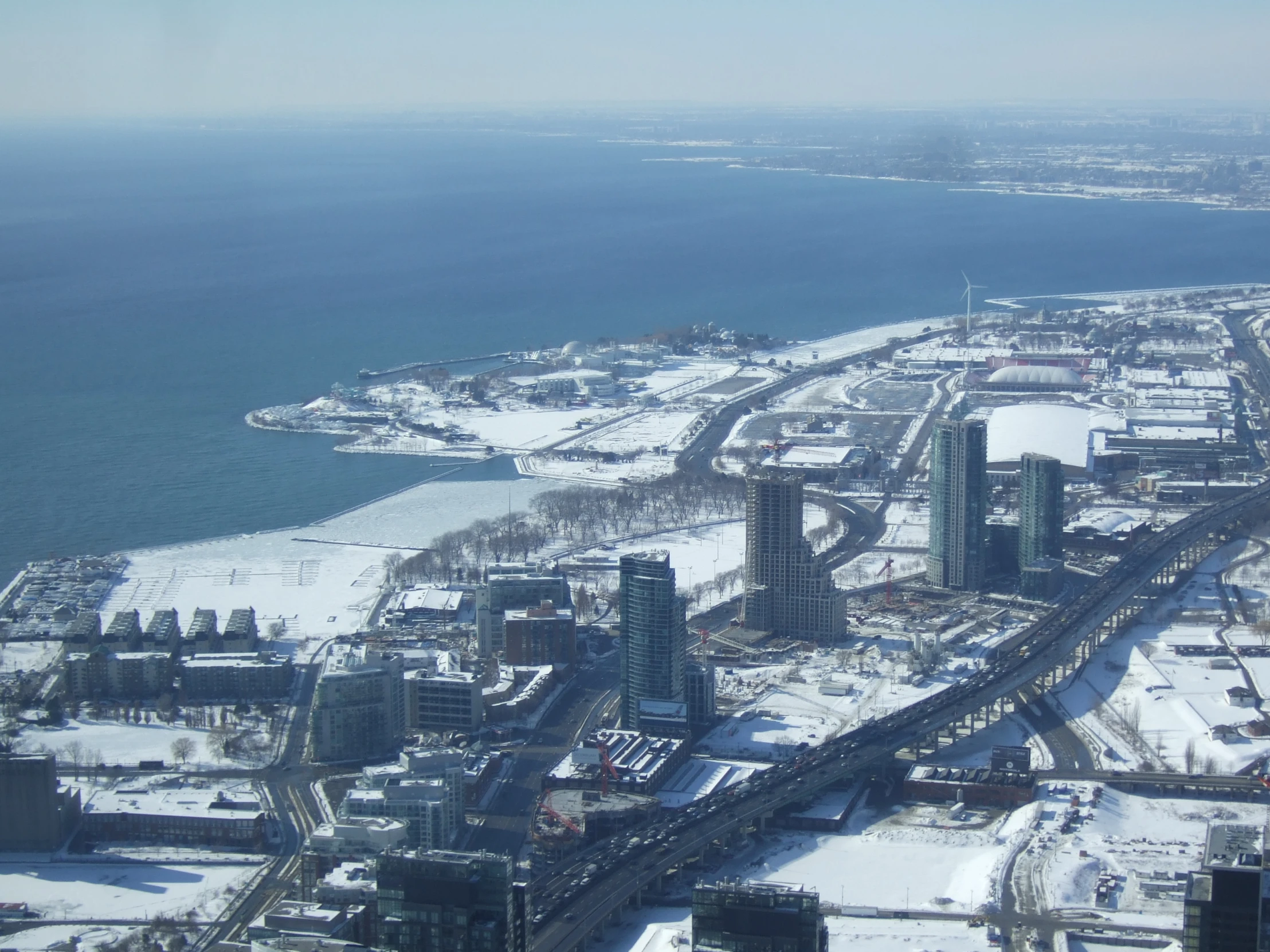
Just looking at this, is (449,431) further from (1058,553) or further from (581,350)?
(1058,553)

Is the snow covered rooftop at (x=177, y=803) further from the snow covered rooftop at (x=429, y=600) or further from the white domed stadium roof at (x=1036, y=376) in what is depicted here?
the white domed stadium roof at (x=1036, y=376)

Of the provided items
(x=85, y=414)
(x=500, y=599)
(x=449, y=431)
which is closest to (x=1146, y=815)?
(x=500, y=599)

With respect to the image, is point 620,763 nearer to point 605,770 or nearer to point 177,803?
point 605,770

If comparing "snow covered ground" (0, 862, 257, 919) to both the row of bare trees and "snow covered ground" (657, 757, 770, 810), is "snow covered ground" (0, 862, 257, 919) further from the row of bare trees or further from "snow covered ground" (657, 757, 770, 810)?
the row of bare trees

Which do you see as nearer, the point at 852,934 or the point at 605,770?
the point at 852,934

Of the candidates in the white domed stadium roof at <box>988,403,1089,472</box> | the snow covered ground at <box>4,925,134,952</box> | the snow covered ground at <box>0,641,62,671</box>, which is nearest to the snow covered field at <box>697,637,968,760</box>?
the snow covered ground at <box>4,925,134,952</box>

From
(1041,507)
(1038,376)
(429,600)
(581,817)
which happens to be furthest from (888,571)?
(1038,376)
